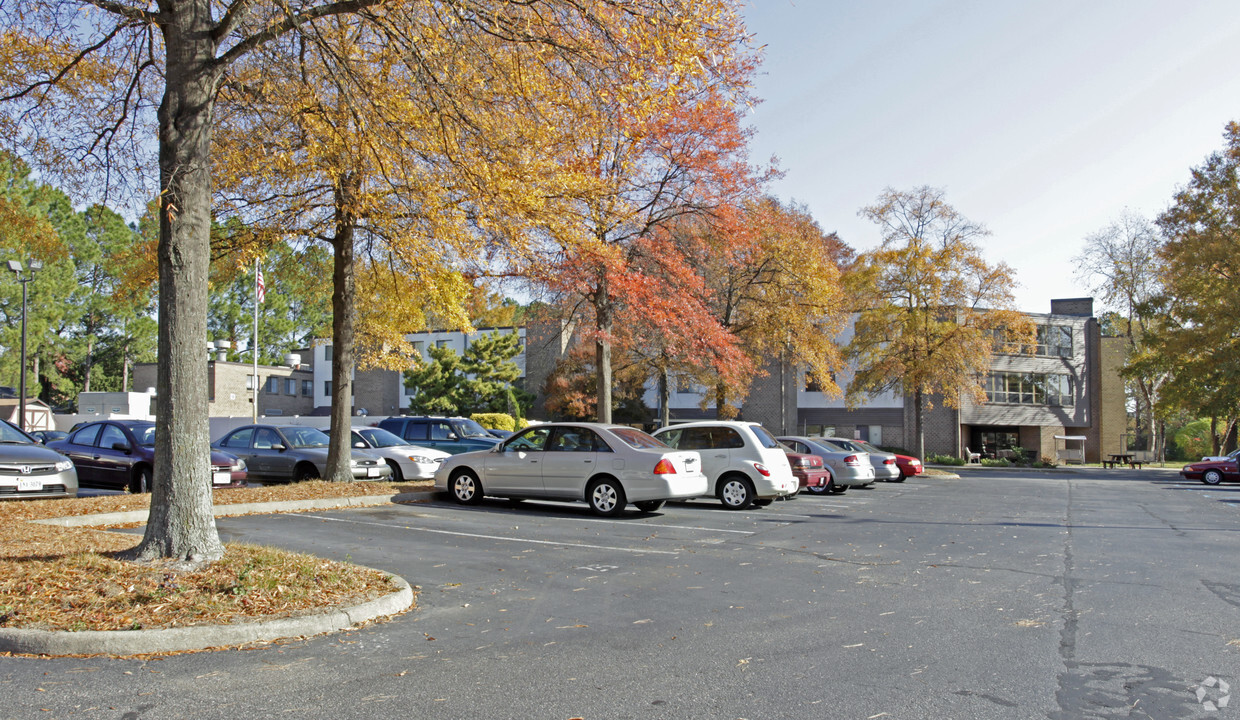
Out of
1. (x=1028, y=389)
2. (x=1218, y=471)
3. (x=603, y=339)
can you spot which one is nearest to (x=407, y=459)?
(x=603, y=339)

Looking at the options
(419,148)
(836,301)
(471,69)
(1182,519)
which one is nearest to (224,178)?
(419,148)

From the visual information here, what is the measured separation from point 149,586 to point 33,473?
8.72m

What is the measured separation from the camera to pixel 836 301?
3119 cm

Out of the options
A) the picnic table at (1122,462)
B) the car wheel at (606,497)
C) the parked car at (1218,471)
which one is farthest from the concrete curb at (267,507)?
Result: the picnic table at (1122,462)

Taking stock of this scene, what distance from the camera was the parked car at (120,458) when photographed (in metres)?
16.8

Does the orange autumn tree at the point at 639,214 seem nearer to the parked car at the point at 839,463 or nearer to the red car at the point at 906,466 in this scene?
the parked car at the point at 839,463

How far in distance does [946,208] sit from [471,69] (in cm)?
3323

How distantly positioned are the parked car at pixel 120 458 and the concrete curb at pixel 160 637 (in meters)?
11.6

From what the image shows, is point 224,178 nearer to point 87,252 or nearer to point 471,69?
point 471,69

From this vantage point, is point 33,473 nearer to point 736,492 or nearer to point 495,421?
point 736,492

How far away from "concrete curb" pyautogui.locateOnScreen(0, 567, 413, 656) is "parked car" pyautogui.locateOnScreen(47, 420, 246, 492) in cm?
1161

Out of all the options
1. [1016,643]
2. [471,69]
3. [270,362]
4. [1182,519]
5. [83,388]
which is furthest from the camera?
[270,362]

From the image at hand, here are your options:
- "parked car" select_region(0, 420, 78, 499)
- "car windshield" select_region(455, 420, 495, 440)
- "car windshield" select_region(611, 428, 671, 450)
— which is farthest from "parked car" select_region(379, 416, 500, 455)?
"parked car" select_region(0, 420, 78, 499)

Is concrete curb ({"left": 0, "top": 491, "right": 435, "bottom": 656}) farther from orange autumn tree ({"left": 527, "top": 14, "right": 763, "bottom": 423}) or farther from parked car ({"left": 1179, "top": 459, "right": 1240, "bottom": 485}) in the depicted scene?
parked car ({"left": 1179, "top": 459, "right": 1240, "bottom": 485})
